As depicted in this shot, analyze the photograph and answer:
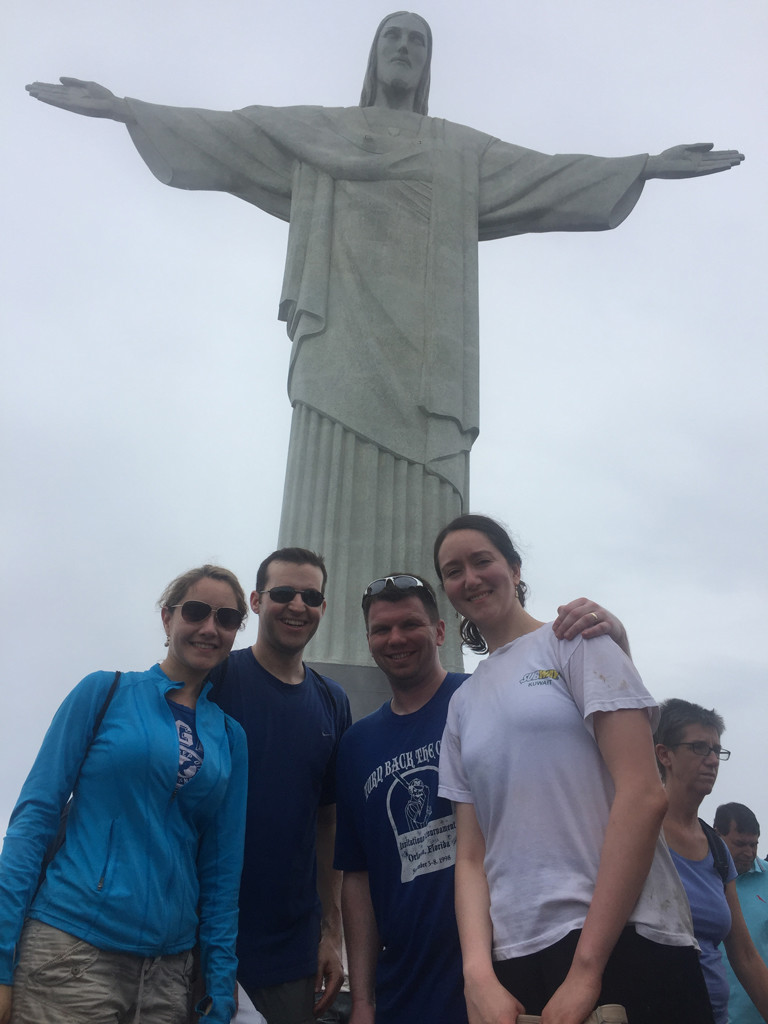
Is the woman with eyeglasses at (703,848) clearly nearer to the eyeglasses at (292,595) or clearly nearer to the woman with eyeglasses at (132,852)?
the eyeglasses at (292,595)

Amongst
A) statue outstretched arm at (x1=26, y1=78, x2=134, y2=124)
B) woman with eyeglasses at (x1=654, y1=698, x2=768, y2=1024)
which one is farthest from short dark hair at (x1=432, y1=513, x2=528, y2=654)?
statue outstretched arm at (x1=26, y1=78, x2=134, y2=124)

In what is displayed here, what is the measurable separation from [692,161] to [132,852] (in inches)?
286

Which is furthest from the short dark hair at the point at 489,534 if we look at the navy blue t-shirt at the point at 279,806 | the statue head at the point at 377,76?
the statue head at the point at 377,76

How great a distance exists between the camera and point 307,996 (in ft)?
10.2

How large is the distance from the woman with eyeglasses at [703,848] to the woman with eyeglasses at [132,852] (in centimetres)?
187

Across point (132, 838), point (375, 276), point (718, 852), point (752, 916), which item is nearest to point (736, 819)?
point (752, 916)

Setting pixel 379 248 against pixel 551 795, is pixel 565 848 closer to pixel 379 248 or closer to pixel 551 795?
pixel 551 795

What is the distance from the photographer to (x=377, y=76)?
8.19m

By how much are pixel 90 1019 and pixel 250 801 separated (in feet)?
3.05

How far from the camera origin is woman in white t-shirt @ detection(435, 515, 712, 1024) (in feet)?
6.84

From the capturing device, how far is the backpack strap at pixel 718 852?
12.5 ft

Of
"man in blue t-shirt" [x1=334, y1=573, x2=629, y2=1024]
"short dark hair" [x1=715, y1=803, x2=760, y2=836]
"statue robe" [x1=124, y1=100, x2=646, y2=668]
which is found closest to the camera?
"man in blue t-shirt" [x1=334, y1=573, x2=629, y2=1024]

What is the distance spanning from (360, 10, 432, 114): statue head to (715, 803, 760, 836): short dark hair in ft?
21.0

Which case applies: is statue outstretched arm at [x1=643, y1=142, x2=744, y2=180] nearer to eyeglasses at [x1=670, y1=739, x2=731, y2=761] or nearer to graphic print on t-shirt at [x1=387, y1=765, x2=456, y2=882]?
eyeglasses at [x1=670, y1=739, x2=731, y2=761]
